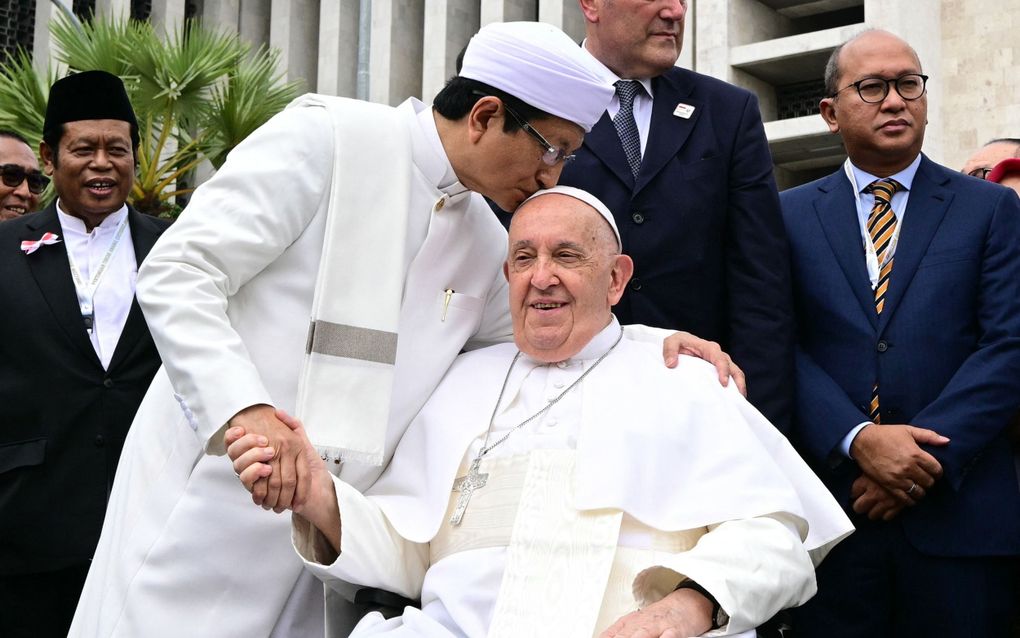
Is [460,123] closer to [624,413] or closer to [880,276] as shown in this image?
[624,413]

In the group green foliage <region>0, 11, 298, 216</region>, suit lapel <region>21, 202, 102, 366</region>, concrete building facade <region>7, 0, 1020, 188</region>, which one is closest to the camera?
suit lapel <region>21, 202, 102, 366</region>

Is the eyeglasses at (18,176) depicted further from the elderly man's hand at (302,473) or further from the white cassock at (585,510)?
the elderly man's hand at (302,473)

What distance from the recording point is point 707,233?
451 cm

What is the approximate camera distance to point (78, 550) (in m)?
5.10

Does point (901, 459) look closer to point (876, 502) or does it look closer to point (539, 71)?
point (876, 502)

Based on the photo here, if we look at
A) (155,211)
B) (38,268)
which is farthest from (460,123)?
(155,211)

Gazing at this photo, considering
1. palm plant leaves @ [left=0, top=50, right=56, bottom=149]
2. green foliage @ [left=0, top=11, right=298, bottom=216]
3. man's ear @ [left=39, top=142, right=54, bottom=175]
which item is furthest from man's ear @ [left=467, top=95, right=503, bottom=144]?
palm plant leaves @ [left=0, top=50, right=56, bottom=149]

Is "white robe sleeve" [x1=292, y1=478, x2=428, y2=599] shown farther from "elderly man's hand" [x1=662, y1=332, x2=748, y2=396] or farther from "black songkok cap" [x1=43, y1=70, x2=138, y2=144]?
"black songkok cap" [x1=43, y1=70, x2=138, y2=144]

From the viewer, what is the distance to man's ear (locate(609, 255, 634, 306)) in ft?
13.2

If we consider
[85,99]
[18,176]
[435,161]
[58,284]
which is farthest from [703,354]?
[18,176]

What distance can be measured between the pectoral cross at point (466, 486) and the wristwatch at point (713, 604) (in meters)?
0.69

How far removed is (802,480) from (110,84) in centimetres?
359

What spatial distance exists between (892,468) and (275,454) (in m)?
2.12

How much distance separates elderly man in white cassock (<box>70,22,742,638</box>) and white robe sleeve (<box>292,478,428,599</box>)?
137 mm
